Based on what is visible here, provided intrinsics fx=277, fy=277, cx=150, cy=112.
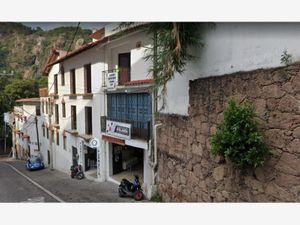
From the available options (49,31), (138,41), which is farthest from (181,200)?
(49,31)

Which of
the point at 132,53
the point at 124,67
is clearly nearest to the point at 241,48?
the point at 132,53

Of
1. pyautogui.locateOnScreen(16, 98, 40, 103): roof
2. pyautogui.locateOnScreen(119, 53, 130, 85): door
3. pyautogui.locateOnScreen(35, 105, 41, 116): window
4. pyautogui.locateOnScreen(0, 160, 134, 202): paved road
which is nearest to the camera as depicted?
pyautogui.locateOnScreen(0, 160, 134, 202): paved road

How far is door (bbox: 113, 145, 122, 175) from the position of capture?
4.09 meters

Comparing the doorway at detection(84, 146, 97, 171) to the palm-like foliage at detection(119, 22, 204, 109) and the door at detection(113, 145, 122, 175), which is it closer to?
the door at detection(113, 145, 122, 175)

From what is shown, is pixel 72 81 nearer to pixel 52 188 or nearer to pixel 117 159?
pixel 117 159

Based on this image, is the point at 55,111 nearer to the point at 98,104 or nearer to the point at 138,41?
the point at 98,104

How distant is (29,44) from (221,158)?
267cm

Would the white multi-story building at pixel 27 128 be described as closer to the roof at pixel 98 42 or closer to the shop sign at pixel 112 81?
the roof at pixel 98 42

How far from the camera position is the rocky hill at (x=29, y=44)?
9.66 ft

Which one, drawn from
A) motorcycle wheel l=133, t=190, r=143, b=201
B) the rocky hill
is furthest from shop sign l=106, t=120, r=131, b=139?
the rocky hill

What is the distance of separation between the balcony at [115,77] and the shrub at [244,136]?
1873 millimetres

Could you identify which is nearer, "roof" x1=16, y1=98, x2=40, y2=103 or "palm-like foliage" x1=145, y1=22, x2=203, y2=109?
"palm-like foliage" x1=145, y1=22, x2=203, y2=109

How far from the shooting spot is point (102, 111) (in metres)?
4.16

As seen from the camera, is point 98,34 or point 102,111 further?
point 102,111
